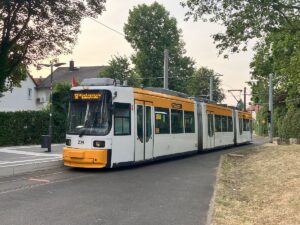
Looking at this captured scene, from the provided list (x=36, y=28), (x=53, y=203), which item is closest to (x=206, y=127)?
(x=36, y=28)

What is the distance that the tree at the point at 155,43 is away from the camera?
6856cm

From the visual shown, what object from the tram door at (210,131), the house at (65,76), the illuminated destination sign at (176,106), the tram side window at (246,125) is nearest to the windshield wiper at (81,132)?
the illuminated destination sign at (176,106)

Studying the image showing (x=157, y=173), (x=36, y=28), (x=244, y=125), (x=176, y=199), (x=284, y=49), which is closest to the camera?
(x=176, y=199)

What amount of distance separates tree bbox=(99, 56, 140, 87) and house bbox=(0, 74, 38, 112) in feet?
31.2

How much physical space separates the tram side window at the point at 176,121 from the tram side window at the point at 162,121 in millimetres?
723

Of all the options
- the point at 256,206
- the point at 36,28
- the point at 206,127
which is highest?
the point at 36,28

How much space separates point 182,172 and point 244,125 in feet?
78.9

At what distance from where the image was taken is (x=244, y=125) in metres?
40.6

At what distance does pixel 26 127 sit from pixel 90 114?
60.9ft

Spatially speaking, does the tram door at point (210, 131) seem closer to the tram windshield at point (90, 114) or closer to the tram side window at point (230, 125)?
the tram side window at point (230, 125)

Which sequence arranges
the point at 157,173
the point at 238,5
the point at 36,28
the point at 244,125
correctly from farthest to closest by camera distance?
the point at 244,125
the point at 36,28
the point at 238,5
the point at 157,173

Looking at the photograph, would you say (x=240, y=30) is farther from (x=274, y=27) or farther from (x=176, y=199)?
(x=176, y=199)

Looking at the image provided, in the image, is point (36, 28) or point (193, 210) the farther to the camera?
point (36, 28)

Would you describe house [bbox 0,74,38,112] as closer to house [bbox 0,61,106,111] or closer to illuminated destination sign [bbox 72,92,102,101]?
house [bbox 0,61,106,111]
